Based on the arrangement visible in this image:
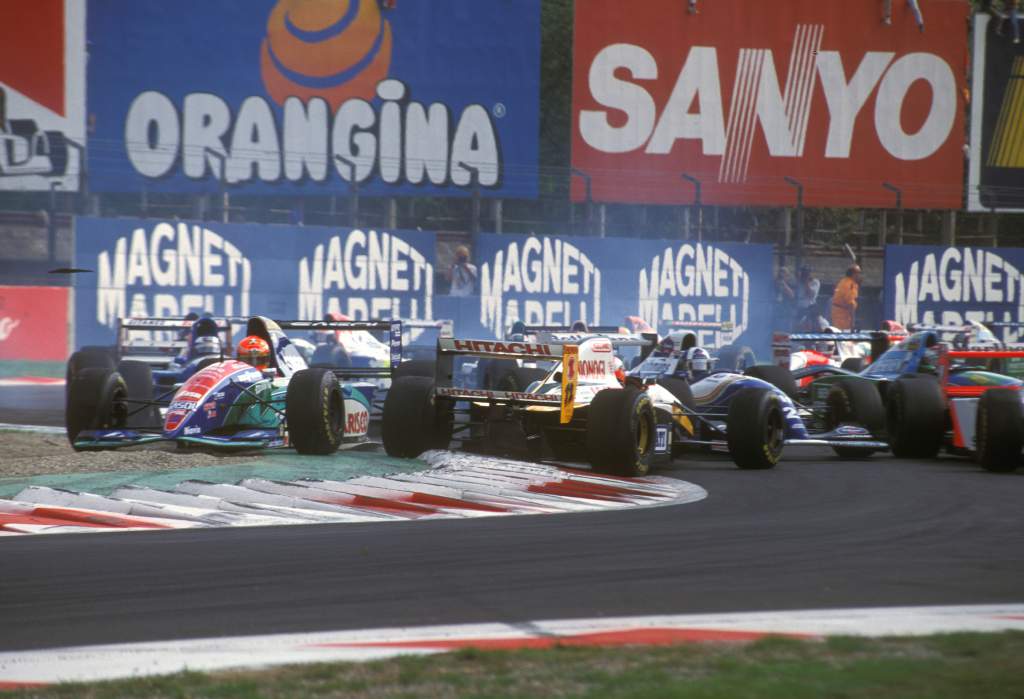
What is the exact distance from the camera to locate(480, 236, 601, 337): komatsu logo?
1193 inches

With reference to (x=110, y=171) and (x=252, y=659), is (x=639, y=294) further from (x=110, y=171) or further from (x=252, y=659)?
(x=252, y=659)

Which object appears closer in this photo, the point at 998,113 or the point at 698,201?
the point at 698,201

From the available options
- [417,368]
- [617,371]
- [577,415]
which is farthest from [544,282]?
[577,415]

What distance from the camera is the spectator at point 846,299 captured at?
3262cm

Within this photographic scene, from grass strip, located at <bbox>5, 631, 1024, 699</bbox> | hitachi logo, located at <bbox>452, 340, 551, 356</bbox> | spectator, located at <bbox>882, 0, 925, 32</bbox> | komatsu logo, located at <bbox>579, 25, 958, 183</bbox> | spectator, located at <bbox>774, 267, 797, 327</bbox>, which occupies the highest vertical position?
spectator, located at <bbox>882, 0, 925, 32</bbox>

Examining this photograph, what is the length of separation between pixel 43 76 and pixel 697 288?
15.0 metres

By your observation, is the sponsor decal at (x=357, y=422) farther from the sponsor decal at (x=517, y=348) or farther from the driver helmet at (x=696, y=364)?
the driver helmet at (x=696, y=364)

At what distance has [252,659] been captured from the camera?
16.6 ft

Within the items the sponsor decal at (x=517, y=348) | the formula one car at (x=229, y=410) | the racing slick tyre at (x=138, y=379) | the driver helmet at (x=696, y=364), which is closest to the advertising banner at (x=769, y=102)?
the driver helmet at (x=696, y=364)

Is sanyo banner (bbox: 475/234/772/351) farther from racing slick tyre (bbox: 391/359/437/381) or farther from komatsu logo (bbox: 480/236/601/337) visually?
racing slick tyre (bbox: 391/359/437/381)

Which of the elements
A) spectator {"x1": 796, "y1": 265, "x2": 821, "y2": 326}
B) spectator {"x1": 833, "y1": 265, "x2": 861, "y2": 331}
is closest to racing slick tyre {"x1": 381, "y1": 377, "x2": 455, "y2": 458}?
spectator {"x1": 796, "y1": 265, "x2": 821, "y2": 326}

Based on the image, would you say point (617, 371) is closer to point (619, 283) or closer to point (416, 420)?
point (416, 420)

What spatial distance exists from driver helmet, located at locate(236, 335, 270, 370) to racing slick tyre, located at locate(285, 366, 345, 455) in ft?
3.31

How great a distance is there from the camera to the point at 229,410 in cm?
1304
